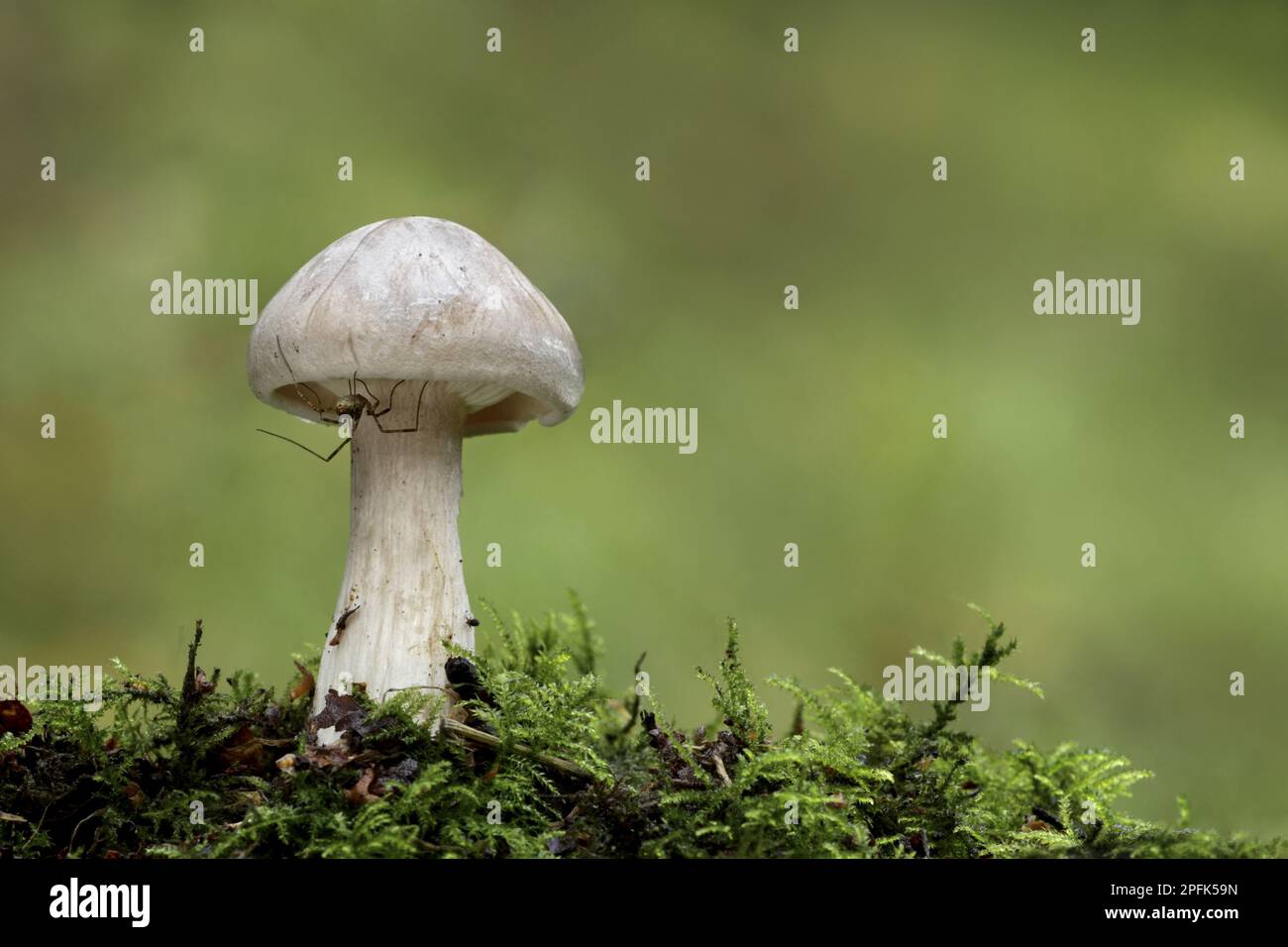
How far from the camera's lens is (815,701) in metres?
3.15

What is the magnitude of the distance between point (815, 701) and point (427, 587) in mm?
1292

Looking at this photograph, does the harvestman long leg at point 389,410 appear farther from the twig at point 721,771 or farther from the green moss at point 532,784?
the twig at point 721,771

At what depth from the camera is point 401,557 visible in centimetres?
304

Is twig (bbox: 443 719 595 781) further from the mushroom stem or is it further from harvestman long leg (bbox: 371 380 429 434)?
harvestman long leg (bbox: 371 380 429 434)

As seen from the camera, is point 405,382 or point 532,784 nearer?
point 532,784

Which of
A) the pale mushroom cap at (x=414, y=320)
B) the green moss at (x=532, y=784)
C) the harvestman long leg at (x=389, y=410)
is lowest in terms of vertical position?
the green moss at (x=532, y=784)

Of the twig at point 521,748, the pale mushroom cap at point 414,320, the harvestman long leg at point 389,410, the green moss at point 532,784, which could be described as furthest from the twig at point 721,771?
the harvestman long leg at point 389,410

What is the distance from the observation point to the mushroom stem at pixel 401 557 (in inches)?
116

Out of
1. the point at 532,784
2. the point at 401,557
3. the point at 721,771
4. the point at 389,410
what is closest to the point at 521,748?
the point at 532,784

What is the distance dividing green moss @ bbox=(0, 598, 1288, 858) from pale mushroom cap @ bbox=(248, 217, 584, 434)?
2.71 ft

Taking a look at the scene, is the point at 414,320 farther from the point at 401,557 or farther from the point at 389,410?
the point at 401,557

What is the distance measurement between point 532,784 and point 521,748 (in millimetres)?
117

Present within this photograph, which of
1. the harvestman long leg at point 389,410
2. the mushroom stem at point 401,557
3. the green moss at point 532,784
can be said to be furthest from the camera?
A: the harvestman long leg at point 389,410
